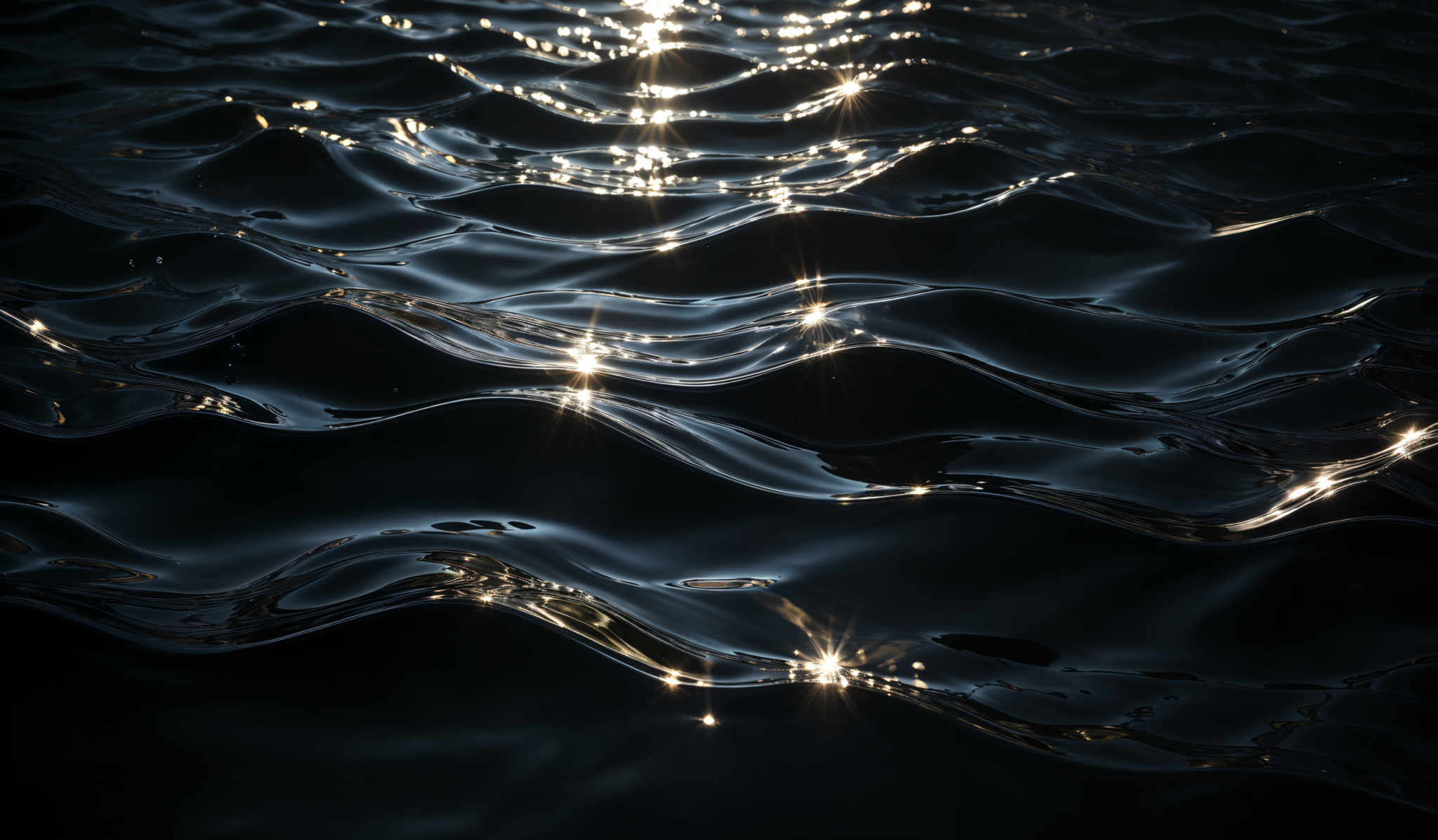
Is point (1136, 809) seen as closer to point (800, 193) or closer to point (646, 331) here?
point (646, 331)

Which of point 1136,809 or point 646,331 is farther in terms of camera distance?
point 646,331

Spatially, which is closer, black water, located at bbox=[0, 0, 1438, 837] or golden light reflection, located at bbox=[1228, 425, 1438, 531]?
black water, located at bbox=[0, 0, 1438, 837]

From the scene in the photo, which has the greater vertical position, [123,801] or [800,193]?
[800,193]

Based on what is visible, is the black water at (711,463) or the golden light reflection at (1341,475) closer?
the black water at (711,463)

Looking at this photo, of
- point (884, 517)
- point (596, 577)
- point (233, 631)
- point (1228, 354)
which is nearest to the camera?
point (233, 631)

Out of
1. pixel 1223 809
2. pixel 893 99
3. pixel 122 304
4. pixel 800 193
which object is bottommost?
pixel 1223 809

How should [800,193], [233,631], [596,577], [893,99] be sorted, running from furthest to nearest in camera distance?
[893,99] → [800,193] → [596,577] → [233,631]

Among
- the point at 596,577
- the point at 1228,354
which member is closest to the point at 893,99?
the point at 1228,354
